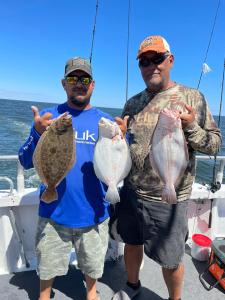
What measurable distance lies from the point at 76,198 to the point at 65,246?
0.51m

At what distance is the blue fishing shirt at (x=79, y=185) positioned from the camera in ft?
9.10

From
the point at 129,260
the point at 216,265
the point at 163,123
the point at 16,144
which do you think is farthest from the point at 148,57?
the point at 16,144

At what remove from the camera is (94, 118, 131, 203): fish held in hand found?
2588 mm

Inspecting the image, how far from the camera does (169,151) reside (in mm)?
2430

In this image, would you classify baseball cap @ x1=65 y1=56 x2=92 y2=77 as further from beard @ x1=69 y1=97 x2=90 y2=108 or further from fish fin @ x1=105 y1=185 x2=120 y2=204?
fish fin @ x1=105 y1=185 x2=120 y2=204

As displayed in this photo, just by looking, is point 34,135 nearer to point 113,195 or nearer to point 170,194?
point 113,195

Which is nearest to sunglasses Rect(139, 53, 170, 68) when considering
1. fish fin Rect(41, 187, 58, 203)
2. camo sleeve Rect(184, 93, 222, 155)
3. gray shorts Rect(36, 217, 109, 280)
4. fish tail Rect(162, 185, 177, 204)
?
camo sleeve Rect(184, 93, 222, 155)

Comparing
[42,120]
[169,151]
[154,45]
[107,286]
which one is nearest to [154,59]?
[154,45]

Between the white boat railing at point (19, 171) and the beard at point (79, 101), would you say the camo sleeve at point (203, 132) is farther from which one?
the white boat railing at point (19, 171)

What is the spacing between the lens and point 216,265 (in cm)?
370

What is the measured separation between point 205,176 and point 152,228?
12508 mm

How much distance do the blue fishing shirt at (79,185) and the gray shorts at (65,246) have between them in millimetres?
114

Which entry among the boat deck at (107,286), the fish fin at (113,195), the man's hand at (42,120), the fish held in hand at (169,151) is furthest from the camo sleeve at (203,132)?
the boat deck at (107,286)

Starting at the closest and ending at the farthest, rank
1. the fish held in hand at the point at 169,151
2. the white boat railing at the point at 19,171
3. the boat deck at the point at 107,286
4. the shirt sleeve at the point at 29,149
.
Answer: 1. the fish held in hand at the point at 169,151
2. the shirt sleeve at the point at 29,149
3. the boat deck at the point at 107,286
4. the white boat railing at the point at 19,171
